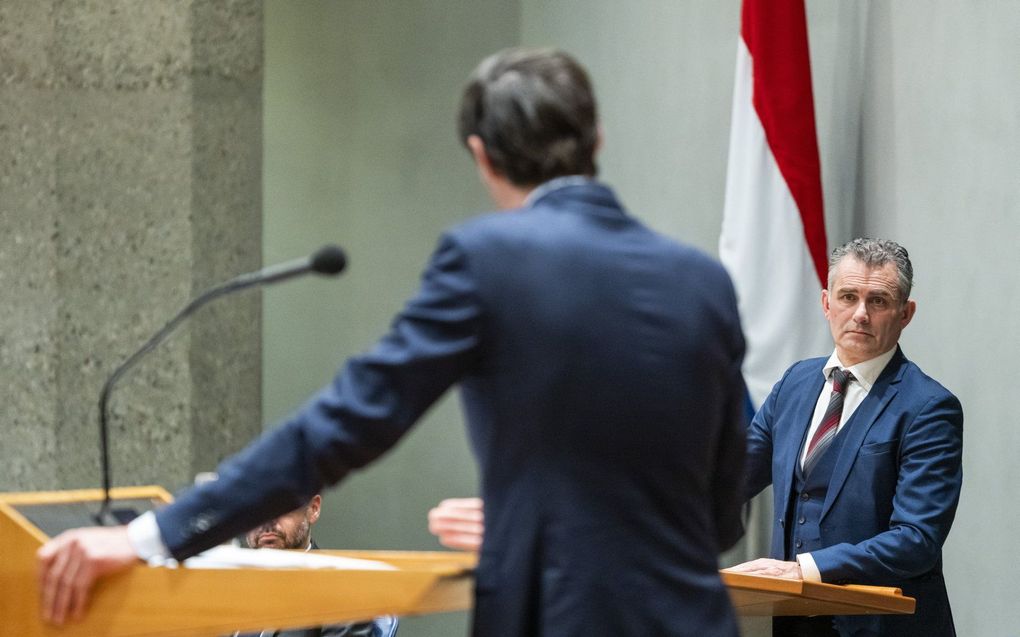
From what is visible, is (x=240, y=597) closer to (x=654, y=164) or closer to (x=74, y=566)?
(x=74, y=566)

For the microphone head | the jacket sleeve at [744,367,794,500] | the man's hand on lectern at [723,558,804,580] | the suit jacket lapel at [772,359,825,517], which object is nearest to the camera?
the microphone head

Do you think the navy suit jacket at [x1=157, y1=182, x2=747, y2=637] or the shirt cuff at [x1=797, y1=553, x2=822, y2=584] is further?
the shirt cuff at [x1=797, y1=553, x2=822, y2=584]

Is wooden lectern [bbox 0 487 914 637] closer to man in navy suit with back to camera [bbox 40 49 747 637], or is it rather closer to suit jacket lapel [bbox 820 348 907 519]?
man in navy suit with back to camera [bbox 40 49 747 637]

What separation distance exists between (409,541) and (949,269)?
3140 mm

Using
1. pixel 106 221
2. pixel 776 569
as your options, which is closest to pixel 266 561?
pixel 776 569

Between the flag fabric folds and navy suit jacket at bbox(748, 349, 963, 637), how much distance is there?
4.23 feet

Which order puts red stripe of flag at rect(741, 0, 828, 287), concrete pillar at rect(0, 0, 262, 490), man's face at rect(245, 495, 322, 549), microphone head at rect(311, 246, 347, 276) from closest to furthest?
1. microphone head at rect(311, 246, 347, 276)
2. man's face at rect(245, 495, 322, 549)
3. red stripe of flag at rect(741, 0, 828, 287)
4. concrete pillar at rect(0, 0, 262, 490)

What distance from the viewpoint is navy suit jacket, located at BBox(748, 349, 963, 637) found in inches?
133

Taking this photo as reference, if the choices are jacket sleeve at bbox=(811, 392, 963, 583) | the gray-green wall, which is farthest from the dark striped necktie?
the gray-green wall

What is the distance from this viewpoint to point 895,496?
3.51 meters

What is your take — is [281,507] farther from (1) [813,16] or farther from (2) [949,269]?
(1) [813,16]

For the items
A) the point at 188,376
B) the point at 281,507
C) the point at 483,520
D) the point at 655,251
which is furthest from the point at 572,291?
the point at 188,376

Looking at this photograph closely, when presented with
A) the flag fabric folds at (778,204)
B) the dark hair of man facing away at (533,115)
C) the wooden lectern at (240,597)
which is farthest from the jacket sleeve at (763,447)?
the dark hair of man facing away at (533,115)

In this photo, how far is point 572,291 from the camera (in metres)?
1.86
